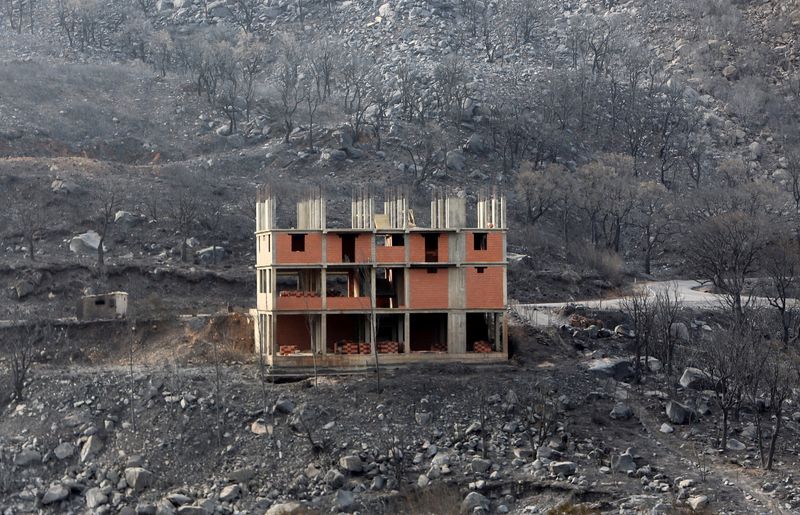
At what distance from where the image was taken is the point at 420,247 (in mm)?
39469

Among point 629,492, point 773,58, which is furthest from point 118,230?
point 773,58

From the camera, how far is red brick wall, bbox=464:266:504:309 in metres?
39.1

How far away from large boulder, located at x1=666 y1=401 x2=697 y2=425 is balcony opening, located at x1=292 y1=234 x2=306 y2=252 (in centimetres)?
1220

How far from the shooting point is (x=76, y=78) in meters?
76.6

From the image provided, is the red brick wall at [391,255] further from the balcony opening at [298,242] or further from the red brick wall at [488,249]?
the balcony opening at [298,242]

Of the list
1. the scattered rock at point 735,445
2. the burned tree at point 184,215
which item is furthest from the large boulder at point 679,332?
the burned tree at point 184,215

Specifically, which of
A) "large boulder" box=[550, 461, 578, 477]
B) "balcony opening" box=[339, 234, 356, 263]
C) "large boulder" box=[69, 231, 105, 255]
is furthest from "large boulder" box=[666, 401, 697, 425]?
"large boulder" box=[69, 231, 105, 255]

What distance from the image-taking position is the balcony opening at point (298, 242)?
3894 centimetres

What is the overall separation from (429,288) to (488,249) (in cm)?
227

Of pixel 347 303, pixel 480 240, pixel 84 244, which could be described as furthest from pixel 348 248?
pixel 84 244

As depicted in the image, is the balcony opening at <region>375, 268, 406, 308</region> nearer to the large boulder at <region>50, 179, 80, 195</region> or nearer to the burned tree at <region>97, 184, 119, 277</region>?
the burned tree at <region>97, 184, 119, 277</region>

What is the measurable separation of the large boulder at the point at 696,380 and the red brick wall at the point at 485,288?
5974mm

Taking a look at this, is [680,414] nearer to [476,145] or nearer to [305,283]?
[305,283]

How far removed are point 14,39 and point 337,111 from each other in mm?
26868
